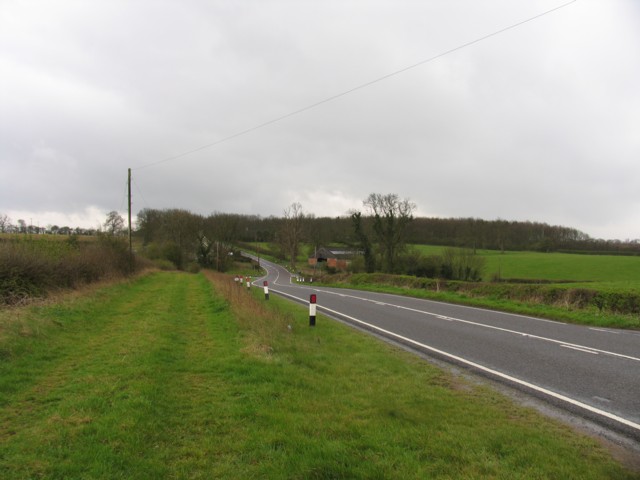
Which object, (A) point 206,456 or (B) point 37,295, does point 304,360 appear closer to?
(A) point 206,456

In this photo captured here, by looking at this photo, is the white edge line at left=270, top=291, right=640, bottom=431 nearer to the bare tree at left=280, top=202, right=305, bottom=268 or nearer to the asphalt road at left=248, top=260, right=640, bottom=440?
the asphalt road at left=248, top=260, right=640, bottom=440

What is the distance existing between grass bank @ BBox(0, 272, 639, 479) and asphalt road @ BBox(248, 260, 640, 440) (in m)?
0.95

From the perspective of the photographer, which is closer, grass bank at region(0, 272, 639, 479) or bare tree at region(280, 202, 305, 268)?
grass bank at region(0, 272, 639, 479)

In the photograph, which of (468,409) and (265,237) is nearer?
(468,409)

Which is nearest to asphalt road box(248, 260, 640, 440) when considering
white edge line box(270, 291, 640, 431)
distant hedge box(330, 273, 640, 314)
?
white edge line box(270, 291, 640, 431)

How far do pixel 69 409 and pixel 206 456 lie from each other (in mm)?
2068

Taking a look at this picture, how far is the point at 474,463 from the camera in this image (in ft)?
11.7

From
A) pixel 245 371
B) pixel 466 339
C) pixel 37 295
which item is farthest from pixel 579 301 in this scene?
pixel 37 295

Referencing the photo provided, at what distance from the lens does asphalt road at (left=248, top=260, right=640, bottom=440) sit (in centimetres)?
558

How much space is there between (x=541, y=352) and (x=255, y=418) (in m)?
6.61

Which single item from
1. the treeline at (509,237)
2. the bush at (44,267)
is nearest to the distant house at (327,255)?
the treeline at (509,237)

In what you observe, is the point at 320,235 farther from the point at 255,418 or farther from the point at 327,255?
the point at 255,418

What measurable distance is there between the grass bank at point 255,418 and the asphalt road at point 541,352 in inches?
37.5

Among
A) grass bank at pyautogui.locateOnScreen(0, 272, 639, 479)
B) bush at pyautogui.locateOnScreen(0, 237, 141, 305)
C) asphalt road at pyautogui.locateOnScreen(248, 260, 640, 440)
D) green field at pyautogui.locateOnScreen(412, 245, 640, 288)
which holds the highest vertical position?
bush at pyautogui.locateOnScreen(0, 237, 141, 305)
